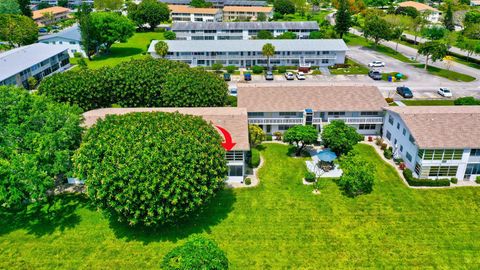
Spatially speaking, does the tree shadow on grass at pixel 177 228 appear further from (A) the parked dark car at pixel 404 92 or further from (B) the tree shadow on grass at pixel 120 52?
(B) the tree shadow on grass at pixel 120 52

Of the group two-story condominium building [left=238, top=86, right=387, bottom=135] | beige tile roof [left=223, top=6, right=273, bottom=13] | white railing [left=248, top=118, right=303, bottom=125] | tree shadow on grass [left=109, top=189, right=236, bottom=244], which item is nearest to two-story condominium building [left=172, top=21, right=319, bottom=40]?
beige tile roof [left=223, top=6, right=273, bottom=13]

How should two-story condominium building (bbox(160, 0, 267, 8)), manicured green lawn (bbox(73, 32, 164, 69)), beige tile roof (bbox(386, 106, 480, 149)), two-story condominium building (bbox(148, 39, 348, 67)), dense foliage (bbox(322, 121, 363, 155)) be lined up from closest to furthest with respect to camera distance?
beige tile roof (bbox(386, 106, 480, 149)) < dense foliage (bbox(322, 121, 363, 155)) < two-story condominium building (bbox(148, 39, 348, 67)) < manicured green lawn (bbox(73, 32, 164, 69)) < two-story condominium building (bbox(160, 0, 267, 8))

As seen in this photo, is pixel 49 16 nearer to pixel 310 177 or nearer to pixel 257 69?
pixel 257 69

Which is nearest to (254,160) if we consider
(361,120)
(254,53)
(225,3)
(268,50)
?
(361,120)

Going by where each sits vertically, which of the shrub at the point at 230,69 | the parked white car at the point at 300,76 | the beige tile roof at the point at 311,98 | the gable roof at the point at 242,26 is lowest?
the parked white car at the point at 300,76

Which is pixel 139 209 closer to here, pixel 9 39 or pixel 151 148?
pixel 151 148

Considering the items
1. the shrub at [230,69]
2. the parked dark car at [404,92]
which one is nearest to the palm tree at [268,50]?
the shrub at [230,69]

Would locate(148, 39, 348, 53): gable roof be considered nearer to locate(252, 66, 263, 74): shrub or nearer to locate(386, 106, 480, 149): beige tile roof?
locate(252, 66, 263, 74): shrub
